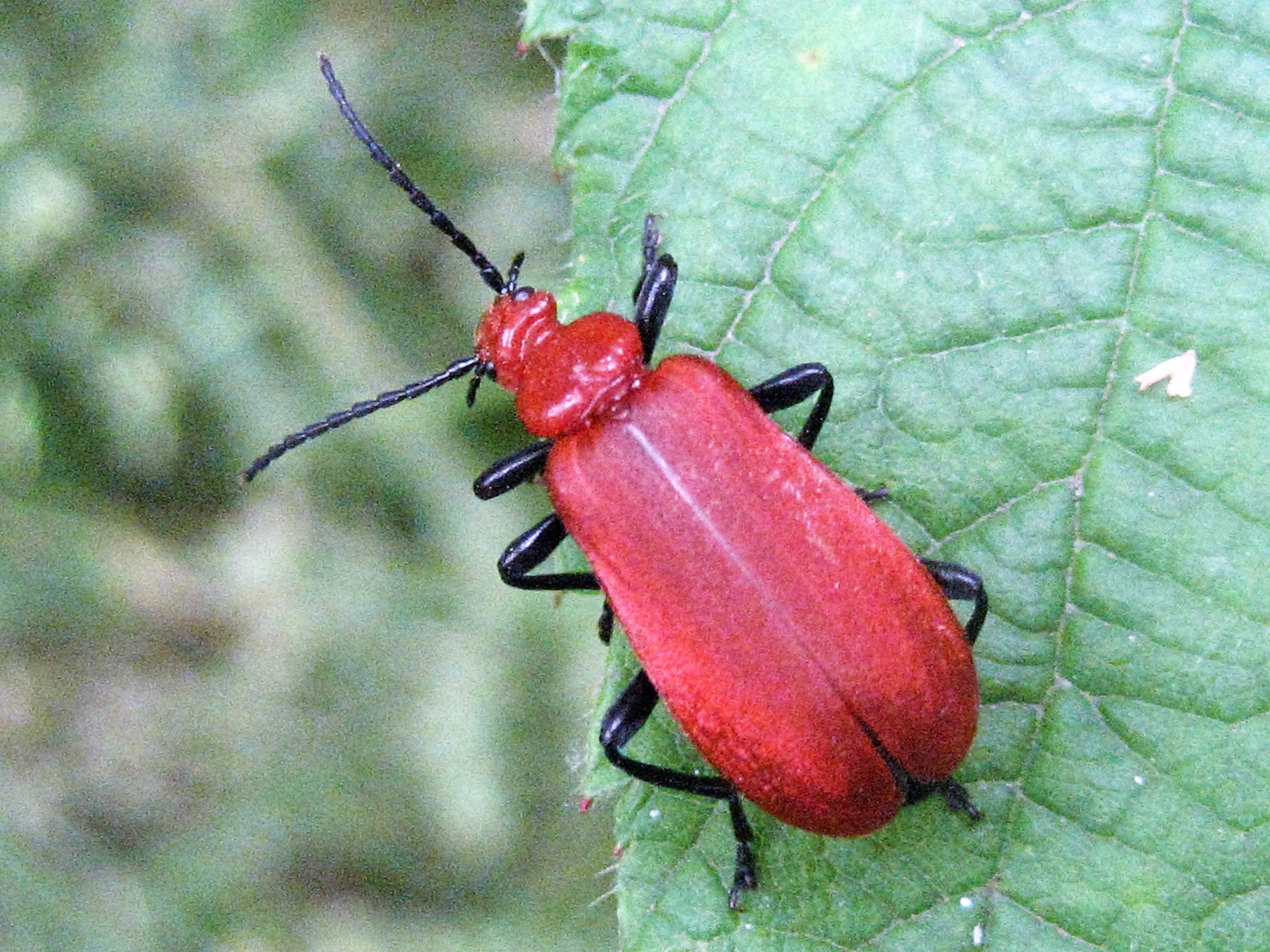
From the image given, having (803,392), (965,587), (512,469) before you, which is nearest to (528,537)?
(512,469)

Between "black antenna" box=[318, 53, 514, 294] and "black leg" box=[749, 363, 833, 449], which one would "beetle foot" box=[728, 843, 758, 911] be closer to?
"black leg" box=[749, 363, 833, 449]

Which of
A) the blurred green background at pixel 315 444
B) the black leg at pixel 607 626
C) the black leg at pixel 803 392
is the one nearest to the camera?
the black leg at pixel 803 392

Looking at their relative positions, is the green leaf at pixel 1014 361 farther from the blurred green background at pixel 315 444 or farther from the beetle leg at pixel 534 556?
the blurred green background at pixel 315 444

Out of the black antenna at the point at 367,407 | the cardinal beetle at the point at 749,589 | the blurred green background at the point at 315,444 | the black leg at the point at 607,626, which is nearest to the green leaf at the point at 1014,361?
the cardinal beetle at the point at 749,589

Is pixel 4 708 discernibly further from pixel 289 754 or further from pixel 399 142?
pixel 399 142

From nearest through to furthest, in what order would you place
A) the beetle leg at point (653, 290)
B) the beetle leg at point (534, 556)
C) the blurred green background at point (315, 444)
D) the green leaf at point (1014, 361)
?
the green leaf at point (1014, 361), the beetle leg at point (653, 290), the beetle leg at point (534, 556), the blurred green background at point (315, 444)
